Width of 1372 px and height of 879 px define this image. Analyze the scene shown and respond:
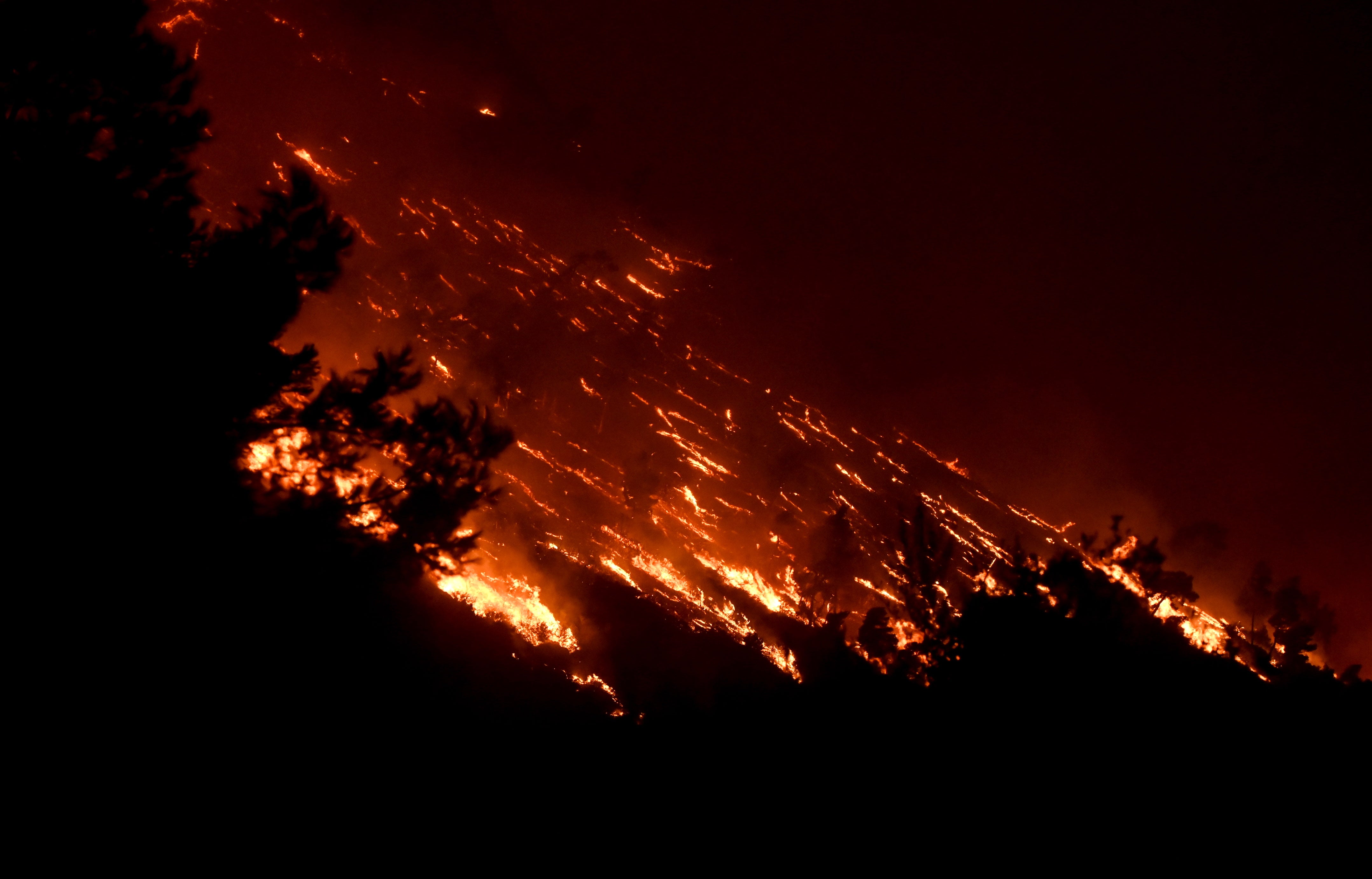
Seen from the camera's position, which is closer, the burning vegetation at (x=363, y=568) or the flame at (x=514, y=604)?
the burning vegetation at (x=363, y=568)

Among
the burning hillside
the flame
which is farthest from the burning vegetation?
the burning hillside

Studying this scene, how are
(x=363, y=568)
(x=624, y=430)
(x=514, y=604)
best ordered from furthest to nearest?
(x=624, y=430), (x=514, y=604), (x=363, y=568)

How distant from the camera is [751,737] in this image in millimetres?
→ 9930

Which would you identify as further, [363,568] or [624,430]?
[624,430]

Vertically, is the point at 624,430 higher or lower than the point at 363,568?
higher

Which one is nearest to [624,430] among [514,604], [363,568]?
[514,604]

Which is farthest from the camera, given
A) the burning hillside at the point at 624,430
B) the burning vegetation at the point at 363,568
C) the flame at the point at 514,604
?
the burning hillside at the point at 624,430

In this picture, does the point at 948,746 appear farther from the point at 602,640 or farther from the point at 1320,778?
the point at 602,640

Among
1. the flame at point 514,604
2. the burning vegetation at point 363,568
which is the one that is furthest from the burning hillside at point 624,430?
the burning vegetation at point 363,568

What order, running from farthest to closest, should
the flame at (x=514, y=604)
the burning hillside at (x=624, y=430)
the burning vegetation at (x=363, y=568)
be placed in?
the burning hillside at (x=624, y=430) → the flame at (x=514, y=604) → the burning vegetation at (x=363, y=568)

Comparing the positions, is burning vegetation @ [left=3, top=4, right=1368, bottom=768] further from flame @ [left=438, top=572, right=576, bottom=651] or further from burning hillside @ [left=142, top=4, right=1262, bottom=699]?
burning hillside @ [left=142, top=4, right=1262, bottom=699]

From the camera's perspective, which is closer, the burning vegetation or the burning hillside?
the burning vegetation

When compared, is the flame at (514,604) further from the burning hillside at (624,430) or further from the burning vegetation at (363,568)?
the burning hillside at (624,430)

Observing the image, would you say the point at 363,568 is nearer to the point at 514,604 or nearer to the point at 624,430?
the point at 514,604
